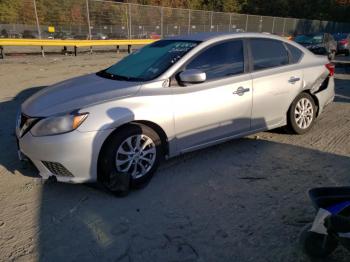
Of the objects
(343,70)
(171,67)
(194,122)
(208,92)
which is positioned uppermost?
(171,67)

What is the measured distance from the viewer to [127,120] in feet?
12.9

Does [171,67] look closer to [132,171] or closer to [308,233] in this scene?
[132,171]

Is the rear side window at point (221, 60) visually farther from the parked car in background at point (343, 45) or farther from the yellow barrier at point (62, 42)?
the parked car in background at point (343, 45)

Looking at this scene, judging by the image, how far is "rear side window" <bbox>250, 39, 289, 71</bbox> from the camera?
5.14 m

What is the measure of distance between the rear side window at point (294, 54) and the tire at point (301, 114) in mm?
516

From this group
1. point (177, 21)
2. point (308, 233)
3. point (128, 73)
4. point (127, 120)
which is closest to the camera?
point (308, 233)

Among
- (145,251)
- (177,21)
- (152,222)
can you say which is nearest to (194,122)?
(152,222)

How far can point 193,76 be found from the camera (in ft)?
14.0

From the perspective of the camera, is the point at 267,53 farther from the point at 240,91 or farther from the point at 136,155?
the point at 136,155

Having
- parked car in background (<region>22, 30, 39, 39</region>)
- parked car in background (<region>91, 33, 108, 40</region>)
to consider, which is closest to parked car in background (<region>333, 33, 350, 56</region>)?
parked car in background (<region>91, 33, 108, 40</region>)

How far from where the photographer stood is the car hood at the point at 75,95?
389cm

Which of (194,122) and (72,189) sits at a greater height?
(194,122)

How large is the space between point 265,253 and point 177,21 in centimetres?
2273

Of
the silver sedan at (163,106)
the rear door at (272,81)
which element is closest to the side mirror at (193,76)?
the silver sedan at (163,106)
